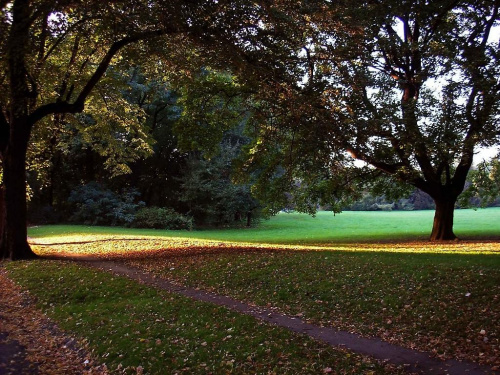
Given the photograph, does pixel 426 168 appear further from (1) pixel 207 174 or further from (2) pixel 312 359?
(1) pixel 207 174

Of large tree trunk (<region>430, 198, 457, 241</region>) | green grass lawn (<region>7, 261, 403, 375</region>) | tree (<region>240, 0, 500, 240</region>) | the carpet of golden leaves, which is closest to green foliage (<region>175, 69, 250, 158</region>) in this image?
tree (<region>240, 0, 500, 240</region>)

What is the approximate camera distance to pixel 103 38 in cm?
1312

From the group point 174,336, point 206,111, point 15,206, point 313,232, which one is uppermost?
point 206,111

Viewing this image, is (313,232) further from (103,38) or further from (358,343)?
(358,343)

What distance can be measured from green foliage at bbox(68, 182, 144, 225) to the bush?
2.47 feet

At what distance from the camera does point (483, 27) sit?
1703 centimetres

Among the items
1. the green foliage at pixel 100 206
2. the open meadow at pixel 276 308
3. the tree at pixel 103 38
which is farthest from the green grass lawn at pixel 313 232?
the tree at pixel 103 38

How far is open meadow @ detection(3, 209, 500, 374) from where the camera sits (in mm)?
6711

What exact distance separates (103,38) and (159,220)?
23.7m

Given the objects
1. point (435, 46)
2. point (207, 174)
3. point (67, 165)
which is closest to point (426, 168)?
point (435, 46)

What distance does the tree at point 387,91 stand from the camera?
39.6 feet

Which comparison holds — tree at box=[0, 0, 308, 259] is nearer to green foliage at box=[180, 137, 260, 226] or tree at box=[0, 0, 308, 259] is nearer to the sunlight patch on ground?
the sunlight patch on ground

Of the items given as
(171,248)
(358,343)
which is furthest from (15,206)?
(358,343)

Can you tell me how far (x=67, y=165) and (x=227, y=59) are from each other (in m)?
33.4
